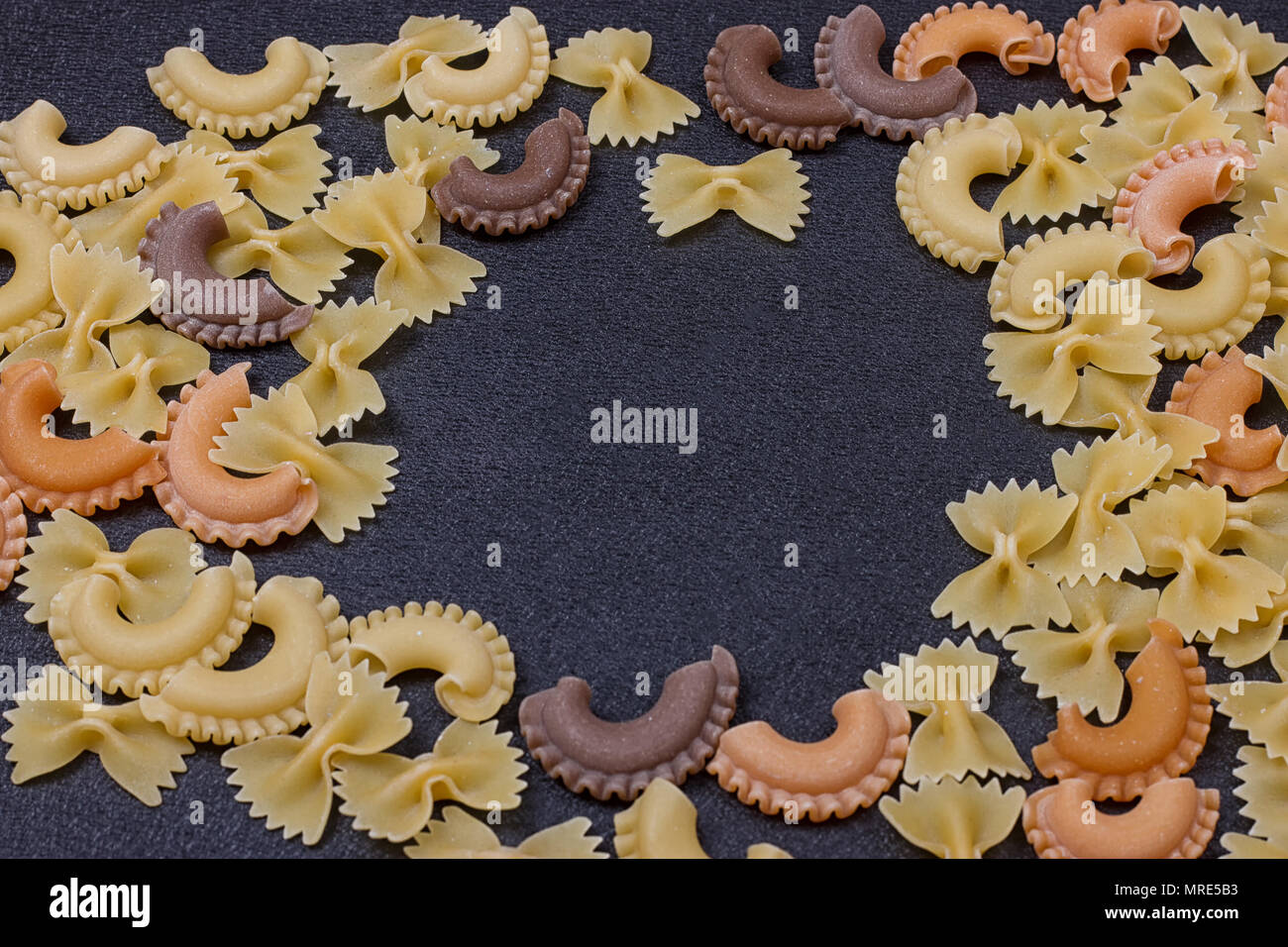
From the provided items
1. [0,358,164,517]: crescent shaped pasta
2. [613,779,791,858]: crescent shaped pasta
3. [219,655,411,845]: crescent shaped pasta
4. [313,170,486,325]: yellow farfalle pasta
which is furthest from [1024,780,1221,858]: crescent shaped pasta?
[0,358,164,517]: crescent shaped pasta

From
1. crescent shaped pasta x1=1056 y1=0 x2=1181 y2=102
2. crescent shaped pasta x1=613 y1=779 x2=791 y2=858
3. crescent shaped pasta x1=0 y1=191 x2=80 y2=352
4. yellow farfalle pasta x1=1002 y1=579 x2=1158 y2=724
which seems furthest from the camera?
crescent shaped pasta x1=1056 y1=0 x2=1181 y2=102

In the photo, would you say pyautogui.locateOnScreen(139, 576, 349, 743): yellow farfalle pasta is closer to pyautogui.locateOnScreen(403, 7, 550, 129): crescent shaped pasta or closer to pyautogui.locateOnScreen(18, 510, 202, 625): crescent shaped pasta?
pyautogui.locateOnScreen(18, 510, 202, 625): crescent shaped pasta

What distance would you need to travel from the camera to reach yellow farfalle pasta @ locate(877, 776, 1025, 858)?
4.44 ft

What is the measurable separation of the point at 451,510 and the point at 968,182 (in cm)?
74

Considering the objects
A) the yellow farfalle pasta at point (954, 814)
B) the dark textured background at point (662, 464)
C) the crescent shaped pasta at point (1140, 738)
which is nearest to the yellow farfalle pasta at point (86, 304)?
the dark textured background at point (662, 464)

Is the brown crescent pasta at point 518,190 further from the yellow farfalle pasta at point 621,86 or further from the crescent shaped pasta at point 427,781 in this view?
the crescent shaped pasta at point 427,781

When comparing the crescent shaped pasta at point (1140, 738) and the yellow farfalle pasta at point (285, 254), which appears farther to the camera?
the yellow farfalle pasta at point (285, 254)

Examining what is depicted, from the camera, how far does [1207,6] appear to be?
1.94 m

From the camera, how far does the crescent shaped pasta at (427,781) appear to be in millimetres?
1359

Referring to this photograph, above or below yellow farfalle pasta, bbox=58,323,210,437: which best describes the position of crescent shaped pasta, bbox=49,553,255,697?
below

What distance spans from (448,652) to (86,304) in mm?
596

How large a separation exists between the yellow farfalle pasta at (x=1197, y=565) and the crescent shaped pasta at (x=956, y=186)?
37 cm

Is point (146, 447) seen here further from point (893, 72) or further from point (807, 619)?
point (893, 72)

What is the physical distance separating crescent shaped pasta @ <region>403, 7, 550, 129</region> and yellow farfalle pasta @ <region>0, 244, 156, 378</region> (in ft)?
1.36
